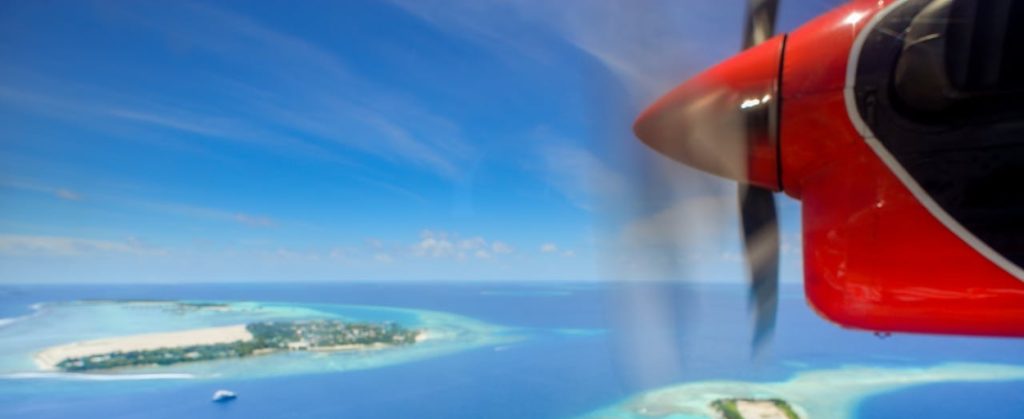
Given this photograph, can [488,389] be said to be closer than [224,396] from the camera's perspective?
No

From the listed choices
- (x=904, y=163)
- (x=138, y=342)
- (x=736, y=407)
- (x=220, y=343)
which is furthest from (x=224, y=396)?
(x=904, y=163)

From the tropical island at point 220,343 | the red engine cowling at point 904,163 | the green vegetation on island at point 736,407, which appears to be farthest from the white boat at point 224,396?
the red engine cowling at point 904,163

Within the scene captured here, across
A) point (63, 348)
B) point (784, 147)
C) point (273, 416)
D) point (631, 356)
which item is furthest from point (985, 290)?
point (63, 348)

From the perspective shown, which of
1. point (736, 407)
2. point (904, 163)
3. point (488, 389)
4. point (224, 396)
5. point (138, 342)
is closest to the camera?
point (904, 163)

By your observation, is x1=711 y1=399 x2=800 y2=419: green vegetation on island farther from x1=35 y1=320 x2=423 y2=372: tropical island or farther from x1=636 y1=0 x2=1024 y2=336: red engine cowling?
x1=35 y1=320 x2=423 y2=372: tropical island

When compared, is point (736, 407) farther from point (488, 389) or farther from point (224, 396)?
point (224, 396)
